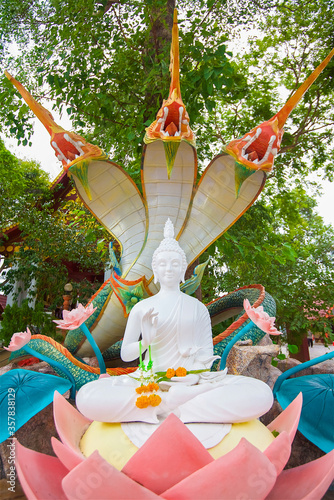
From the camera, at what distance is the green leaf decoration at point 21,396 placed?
3.23 metres

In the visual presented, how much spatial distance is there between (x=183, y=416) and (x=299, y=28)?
8.52 m

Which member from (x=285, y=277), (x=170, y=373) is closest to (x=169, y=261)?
(x=170, y=373)

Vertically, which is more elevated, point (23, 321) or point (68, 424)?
point (23, 321)

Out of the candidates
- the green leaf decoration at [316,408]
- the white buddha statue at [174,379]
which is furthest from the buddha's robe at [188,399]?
the green leaf decoration at [316,408]

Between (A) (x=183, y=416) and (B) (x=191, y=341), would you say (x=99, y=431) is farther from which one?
(B) (x=191, y=341)

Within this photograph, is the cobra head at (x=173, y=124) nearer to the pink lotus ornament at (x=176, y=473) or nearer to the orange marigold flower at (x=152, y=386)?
the orange marigold flower at (x=152, y=386)

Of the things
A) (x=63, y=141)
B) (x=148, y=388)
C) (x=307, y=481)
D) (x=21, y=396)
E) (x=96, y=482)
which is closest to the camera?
(x=96, y=482)

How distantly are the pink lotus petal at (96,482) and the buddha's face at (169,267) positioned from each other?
75.9 inches

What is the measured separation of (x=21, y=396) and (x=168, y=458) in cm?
161

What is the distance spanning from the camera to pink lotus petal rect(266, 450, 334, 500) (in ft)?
7.42

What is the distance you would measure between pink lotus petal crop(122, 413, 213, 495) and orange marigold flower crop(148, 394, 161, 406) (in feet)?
1.56

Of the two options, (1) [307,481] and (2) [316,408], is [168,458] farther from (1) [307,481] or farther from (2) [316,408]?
(2) [316,408]

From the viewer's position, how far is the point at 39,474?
256 cm

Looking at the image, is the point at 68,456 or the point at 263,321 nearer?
the point at 68,456
